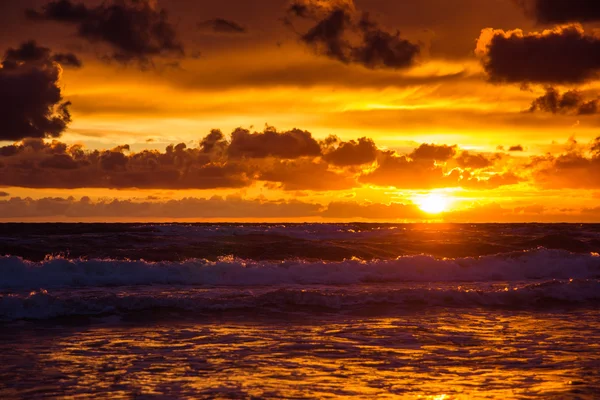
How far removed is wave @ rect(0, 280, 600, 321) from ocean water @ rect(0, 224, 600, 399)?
6 centimetres

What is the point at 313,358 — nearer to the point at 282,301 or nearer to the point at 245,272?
the point at 282,301

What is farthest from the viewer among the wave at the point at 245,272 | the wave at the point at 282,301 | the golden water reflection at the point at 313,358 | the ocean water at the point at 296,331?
the wave at the point at 245,272

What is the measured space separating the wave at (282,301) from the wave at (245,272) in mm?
2830

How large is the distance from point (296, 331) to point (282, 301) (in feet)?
14.4

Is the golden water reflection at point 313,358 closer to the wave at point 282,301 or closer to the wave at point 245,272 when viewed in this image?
the wave at point 282,301

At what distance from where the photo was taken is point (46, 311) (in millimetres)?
19531

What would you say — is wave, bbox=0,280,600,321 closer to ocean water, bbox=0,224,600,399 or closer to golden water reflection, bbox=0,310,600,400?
ocean water, bbox=0,224,600,399

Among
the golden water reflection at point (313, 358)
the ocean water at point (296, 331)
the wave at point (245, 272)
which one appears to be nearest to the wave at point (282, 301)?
the ocean water at point (296, 331)

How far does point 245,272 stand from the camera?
2900 centimetres

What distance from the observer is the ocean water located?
38.7ft

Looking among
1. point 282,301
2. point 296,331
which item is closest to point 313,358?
point 296,331

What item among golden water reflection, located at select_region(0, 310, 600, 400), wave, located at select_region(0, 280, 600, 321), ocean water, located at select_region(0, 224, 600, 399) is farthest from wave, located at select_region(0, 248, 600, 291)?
golden water reflection, located at select_region(0, 310, 600, 400)

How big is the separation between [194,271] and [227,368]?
15833 millimetres

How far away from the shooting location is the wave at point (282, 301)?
19797 mm
